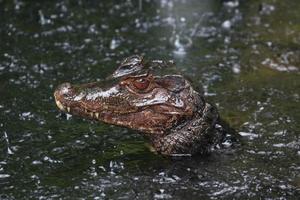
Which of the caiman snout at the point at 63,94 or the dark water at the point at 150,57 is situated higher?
the caiman snout at the point at 63,94

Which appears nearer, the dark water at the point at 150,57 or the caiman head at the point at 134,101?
the dark water at the point at 150,57

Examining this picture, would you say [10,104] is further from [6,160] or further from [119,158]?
[119,158]

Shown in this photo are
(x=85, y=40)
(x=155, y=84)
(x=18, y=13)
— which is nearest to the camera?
(x=155, y=84)

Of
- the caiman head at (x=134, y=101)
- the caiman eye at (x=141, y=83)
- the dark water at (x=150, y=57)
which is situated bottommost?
the dark water at (x=150, y=57)

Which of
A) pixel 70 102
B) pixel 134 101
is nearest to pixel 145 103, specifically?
pixel 134 101

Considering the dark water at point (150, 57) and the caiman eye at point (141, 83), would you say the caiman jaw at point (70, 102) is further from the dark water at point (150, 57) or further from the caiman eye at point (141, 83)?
the dark water at point (150, 57)

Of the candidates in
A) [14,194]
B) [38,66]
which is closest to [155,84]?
[14,194]

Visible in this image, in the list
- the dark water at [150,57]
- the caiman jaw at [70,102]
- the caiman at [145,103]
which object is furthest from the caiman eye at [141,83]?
the dark water at [150,57]

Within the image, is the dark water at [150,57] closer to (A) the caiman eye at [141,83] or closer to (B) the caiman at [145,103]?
(B) the caiman at [145,103]

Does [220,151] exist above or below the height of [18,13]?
below
